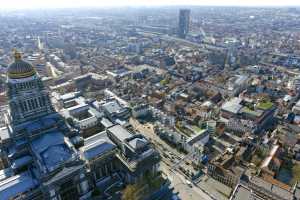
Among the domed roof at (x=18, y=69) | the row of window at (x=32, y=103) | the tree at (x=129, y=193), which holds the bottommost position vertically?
the tree at (x=129, y=193)

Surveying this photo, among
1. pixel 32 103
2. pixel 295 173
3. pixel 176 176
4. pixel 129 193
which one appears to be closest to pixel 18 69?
pixel 32 103

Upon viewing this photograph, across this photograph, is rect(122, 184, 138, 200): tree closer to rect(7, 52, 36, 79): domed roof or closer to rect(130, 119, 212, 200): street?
rect(130, 119, 212, 200): street

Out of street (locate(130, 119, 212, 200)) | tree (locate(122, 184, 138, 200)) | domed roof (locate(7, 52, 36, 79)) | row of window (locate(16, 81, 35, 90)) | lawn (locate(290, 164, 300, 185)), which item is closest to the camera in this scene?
tree (locate(122, 184, 138, 200))

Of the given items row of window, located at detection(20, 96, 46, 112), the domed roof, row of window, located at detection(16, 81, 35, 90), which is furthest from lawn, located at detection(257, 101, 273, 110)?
the domed roof

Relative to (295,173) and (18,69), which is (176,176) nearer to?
(295,173)

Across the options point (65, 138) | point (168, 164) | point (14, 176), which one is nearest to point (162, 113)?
point (168, 164)

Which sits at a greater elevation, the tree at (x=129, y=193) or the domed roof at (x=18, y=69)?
the domed roof at (x=18, y=69)

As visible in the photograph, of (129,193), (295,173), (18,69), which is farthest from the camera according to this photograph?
(295,173)

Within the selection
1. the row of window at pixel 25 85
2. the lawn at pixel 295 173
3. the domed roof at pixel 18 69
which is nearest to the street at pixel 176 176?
the lawn at pixel 295 173

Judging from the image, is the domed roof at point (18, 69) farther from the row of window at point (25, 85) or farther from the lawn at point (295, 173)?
the lawn at point (295, 173)
